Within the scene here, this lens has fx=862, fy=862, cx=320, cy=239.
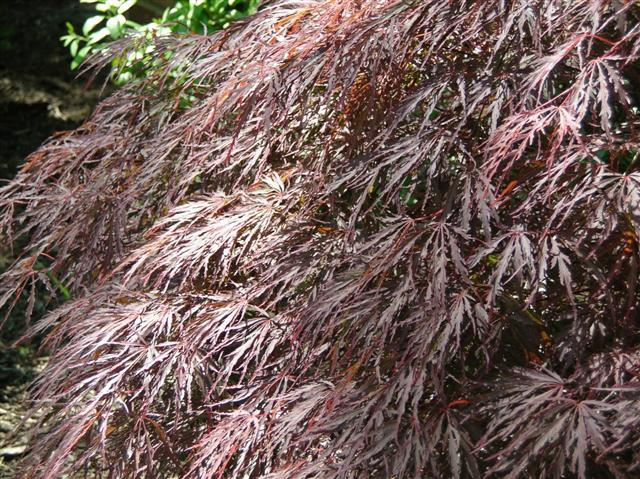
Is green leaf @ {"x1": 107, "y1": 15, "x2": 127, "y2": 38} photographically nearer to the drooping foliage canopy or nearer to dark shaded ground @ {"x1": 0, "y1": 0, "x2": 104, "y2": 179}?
the drooping foliage canopy

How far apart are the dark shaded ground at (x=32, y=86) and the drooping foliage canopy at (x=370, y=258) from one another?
8.10ft

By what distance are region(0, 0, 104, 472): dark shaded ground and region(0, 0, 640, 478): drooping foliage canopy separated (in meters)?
2.47

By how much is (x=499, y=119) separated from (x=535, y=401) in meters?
0.72

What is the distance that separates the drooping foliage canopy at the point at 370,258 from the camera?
1.60 metres

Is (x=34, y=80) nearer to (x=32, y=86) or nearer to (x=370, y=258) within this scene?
(x=32, y=86)

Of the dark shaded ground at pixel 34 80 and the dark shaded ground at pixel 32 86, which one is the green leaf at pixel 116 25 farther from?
the dark shaded ground at pixel 34 80

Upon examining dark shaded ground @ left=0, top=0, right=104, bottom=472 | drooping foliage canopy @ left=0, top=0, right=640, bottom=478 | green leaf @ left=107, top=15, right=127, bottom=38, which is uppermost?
green leaf @ left=107, top=15, right=127, bottom=38

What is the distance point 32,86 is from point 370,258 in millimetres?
5130

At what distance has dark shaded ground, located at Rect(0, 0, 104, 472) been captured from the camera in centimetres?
565

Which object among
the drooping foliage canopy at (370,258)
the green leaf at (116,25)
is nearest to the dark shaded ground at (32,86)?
the green leaf at (116,25)

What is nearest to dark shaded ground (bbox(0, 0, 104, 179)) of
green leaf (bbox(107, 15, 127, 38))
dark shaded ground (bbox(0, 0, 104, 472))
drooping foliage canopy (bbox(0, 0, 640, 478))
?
dark shaded ground (bbox(0, 0, 104, 472))

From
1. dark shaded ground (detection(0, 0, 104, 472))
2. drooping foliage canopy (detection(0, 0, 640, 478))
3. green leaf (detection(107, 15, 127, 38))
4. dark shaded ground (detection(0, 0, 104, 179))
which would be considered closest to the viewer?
drooping foliage canopy (detection(0, 0, 640, 478))

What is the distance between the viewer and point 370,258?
5.98ft

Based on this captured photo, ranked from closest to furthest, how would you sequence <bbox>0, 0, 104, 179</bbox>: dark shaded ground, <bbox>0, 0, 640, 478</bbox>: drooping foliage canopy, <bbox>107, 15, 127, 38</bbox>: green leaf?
<bbox>0, 0, 640, 478</bbox>: drooping foliage canopy → <bbox>107, 15, 127, 38</bbox>: green leaf → <bbox>0, 0, 104, 179</bbox>: dark shaded ground
